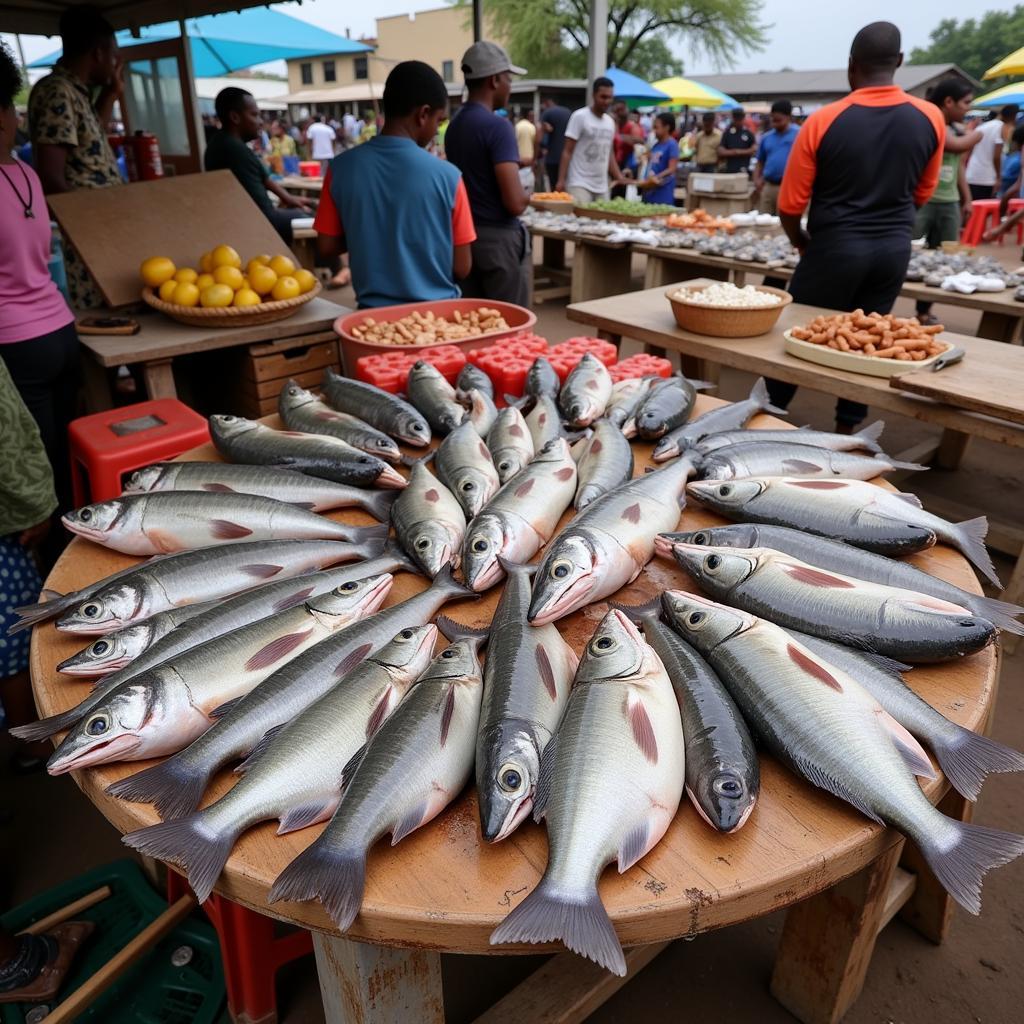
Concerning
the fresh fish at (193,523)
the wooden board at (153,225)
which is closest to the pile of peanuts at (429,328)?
the fresh fish at (193,523)

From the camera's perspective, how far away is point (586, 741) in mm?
1241

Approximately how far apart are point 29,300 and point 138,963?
115 inches

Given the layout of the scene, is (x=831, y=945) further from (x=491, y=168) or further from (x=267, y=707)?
(x=491, y=168)

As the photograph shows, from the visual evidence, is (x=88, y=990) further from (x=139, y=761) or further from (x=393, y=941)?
(x=393, y=941)

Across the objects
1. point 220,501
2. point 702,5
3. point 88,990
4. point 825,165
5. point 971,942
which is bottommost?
point 971,942

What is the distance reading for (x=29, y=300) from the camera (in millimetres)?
3420

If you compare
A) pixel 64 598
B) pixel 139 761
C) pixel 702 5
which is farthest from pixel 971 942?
pixel 702 5

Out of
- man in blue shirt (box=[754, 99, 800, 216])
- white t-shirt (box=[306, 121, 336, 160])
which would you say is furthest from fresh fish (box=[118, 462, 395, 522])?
white t-shirt (box=[306, 121, 336, 160])

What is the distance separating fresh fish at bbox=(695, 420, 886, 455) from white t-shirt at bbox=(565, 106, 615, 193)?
918 cm

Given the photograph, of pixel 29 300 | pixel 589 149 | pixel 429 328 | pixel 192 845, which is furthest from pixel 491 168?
pixel 589 149

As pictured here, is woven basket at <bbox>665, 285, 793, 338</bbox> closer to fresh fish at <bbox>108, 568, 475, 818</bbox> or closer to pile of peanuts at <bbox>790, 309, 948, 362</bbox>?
pile of peanuts at <bbox>790, 309, 948, 362</bbox>

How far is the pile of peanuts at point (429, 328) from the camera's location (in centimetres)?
343

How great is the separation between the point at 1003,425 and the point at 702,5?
37788 mm

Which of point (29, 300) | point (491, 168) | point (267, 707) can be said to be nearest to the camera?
point (267, 707)
